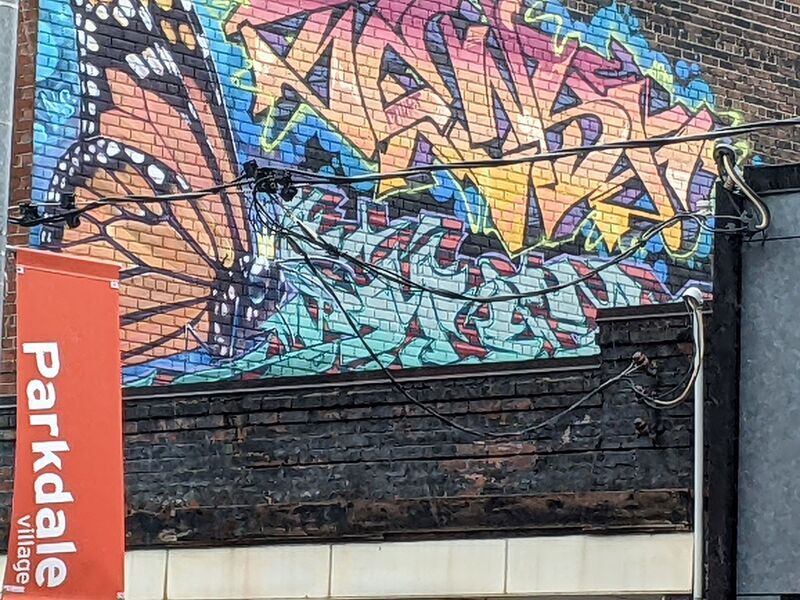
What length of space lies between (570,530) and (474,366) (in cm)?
130

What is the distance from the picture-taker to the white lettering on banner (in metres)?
9.48

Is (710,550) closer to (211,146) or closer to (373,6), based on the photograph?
(211,146)

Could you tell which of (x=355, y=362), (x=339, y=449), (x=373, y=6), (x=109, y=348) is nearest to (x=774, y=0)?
(x=373, y=6)

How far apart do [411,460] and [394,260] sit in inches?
174

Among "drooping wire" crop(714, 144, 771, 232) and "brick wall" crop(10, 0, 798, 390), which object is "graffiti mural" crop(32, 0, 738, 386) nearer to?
"brick wall" crop(10, 0, 798, 390)

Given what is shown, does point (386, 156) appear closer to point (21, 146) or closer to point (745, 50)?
point (21, 146)

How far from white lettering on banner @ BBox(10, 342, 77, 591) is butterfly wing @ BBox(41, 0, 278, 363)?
4748 mm

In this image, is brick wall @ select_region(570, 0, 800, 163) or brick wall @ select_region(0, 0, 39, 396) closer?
brick wall @ select_region(0, 0, 39, 396)

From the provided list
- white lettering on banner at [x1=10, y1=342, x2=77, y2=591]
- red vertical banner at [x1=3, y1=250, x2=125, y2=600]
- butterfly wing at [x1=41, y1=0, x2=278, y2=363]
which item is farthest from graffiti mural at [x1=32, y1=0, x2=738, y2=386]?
white lettering on banner at [x1=10, y1=342, x2=77, y2=591]

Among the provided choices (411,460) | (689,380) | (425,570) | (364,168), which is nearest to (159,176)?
(364,168)

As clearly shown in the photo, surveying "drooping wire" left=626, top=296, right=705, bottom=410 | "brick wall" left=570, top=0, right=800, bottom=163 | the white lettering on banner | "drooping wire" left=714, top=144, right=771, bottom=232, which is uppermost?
"brick wall" left=570, top=0, right=800, bottom=163

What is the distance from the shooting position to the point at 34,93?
14.6 metres

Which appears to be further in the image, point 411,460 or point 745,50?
point 745,50

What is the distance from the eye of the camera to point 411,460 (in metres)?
12.1
